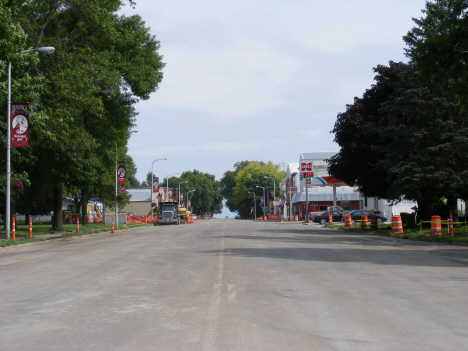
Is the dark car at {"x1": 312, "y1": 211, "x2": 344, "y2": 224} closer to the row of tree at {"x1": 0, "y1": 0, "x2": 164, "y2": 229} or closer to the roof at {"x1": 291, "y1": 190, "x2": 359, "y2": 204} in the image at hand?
the roof at {"x1": 291, "y1": 190, "x2": 359, "y2": 204}

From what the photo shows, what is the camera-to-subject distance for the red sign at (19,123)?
22.4m

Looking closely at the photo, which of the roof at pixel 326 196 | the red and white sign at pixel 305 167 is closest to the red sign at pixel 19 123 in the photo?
the red and white sign at pixel 305 167

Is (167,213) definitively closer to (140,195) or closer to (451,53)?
(451,53)

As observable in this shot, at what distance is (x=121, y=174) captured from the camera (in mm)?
41188

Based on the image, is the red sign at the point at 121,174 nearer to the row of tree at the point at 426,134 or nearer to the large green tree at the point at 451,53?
the row of tree at the point at 426,134

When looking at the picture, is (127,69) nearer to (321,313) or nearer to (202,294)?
(202,294)

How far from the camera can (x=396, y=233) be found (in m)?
28.3

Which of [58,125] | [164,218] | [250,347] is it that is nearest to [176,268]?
[250,347]

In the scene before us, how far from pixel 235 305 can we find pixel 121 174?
3471 cm

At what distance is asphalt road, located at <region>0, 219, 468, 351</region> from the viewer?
5.85 metres

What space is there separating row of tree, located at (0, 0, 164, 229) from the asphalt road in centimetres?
1332

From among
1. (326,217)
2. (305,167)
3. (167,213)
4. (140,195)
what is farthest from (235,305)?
(140,195)

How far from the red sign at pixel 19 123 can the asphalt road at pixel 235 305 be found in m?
10.4

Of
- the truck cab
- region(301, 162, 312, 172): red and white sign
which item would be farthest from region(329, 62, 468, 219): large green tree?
the truck cab
